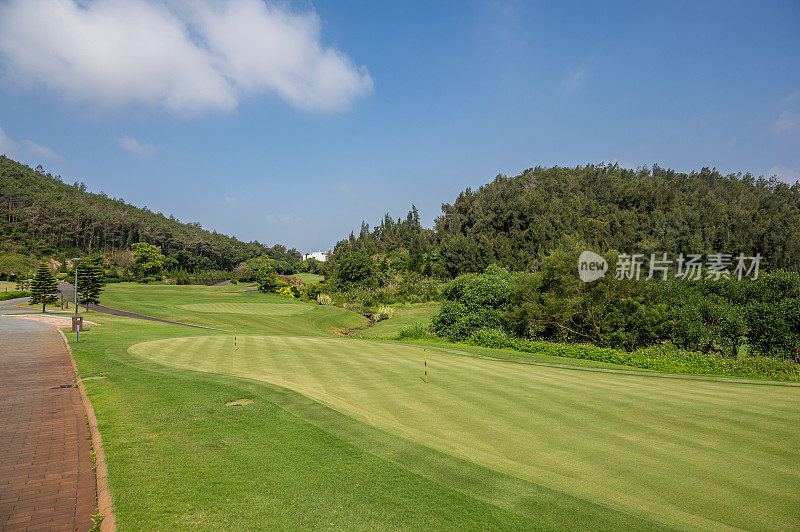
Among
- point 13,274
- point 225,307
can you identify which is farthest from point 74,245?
point 225,307

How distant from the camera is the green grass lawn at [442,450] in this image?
4.68 m

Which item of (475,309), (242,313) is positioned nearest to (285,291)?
(242,313)

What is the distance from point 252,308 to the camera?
1870 inches

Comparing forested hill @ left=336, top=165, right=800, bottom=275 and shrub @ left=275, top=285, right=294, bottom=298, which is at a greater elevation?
forested hill @ left=336, top=165, right=800, bottom=275

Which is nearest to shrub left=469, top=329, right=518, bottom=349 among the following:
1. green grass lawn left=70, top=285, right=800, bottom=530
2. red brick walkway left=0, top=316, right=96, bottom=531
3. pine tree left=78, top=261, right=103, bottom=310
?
green grass lawn left=70, top=285, right=800, bottom=530

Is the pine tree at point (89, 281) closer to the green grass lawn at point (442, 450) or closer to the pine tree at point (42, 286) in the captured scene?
the pine tree at point (42, 286)

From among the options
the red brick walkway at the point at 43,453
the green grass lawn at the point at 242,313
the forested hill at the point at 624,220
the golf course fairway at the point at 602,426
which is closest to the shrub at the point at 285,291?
the green grass lawn at the point at 242,313

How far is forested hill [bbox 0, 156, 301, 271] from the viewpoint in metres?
88.9

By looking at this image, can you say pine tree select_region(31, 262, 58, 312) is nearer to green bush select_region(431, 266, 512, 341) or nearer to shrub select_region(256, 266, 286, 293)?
shrub select_region(256, 266, 286, 293)

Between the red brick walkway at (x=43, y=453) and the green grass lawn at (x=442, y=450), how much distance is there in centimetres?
46

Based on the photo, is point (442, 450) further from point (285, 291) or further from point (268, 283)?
point (268, 283)

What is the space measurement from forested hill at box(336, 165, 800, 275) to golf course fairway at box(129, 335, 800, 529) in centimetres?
3759

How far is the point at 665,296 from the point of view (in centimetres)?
2322

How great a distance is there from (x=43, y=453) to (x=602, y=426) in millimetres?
10244
